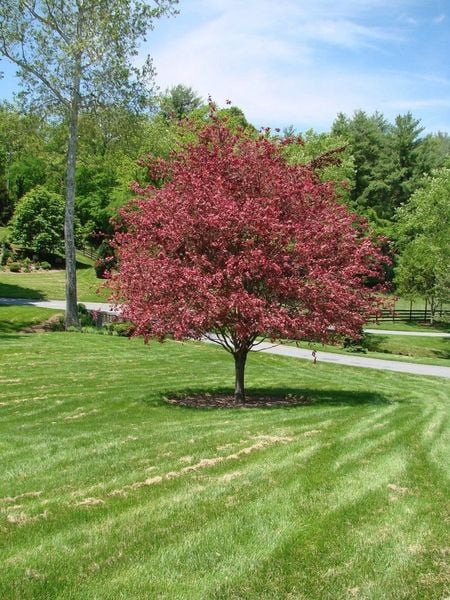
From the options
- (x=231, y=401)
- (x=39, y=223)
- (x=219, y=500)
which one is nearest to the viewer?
(x=219, y=500)

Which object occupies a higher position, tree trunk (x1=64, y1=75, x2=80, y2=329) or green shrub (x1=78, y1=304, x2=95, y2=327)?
tree trunk (x1=64, y1=75, x2=80, y2=329)

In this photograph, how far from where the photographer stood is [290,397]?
15.1m

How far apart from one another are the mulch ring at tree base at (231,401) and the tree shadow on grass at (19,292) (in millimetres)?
27214

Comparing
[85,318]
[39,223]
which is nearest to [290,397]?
[85,318]

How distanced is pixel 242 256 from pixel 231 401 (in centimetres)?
400

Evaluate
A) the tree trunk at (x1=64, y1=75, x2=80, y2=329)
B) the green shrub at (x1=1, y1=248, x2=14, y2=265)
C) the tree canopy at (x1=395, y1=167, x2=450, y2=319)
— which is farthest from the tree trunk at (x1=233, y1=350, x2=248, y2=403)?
the green shrub at (x1=1, y1=248, x2=14, y2=265)

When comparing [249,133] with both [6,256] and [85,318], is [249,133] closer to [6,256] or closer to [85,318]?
[85,318]

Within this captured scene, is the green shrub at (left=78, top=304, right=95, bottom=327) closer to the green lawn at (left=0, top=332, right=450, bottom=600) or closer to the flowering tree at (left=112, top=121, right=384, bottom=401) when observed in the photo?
the green lawn at (left=0, top=332, right=450, bottom=600)

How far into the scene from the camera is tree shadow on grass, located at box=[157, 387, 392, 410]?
13.7 meters

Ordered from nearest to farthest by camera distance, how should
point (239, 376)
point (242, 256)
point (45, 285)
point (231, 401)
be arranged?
1. point (242, 256)
2. point (239, 376)
3. point (231, 401)
4. point (45, 285)

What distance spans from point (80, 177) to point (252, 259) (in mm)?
49104

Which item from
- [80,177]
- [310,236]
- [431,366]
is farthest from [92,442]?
[80,177]

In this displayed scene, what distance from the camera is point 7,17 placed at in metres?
27.4

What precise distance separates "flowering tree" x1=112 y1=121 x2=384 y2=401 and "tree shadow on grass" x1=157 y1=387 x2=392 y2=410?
5.47 ft
